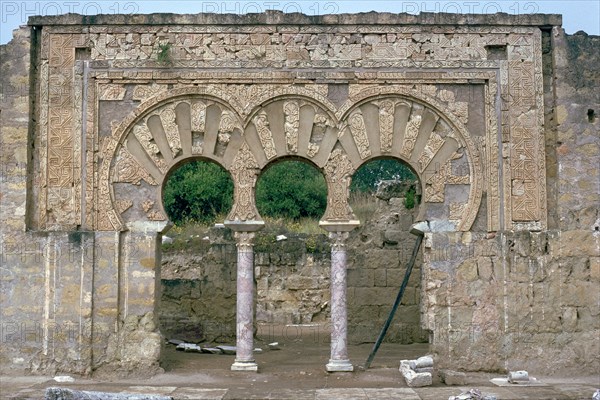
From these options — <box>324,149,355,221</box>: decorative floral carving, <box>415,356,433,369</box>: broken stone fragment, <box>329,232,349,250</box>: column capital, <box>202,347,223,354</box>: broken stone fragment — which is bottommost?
<box>202,347,223,354</box>: broken stone fragment

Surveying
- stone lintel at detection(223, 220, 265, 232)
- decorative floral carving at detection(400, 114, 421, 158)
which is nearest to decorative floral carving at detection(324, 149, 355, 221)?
decorative floral carving at detection(400, 114, 421, 158)

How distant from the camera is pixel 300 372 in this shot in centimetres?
1200

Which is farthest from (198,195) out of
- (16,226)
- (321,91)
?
(321,91)

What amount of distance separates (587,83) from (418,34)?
2.59 m

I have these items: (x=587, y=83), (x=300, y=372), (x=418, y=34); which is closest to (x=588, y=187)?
(x=587, y=83)

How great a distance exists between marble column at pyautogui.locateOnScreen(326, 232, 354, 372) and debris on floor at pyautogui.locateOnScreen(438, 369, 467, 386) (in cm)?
141

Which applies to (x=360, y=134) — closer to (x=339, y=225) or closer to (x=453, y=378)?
(x=339, y=225)

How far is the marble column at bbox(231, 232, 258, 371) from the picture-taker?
38.5ft

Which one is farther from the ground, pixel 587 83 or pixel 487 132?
pixel 587 83

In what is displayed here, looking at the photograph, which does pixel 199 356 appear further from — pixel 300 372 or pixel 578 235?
pixel 578 235

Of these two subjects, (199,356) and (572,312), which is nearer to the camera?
(572,312)

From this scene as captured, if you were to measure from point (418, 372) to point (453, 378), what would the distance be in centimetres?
47

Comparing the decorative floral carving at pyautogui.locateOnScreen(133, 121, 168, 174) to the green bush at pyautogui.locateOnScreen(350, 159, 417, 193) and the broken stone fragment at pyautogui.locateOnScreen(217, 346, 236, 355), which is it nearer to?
the broken stone fragment at pyautogui.locateOnScreen(217, 346, 236, 355)

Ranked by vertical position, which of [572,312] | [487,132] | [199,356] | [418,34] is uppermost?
[418,34]
